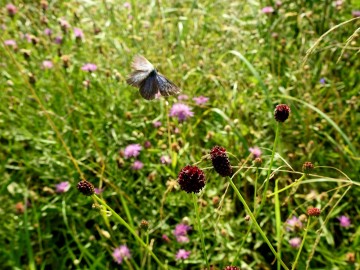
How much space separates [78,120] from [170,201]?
71 centimetres

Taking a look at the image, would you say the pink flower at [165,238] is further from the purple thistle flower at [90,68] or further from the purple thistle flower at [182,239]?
the purple thistle flower at [90,68]

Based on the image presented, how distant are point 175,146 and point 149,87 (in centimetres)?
65

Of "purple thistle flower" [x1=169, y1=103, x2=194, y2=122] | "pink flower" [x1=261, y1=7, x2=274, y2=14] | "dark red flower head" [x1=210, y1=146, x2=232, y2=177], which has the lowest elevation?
"purple thistle flower" [x1=169, y1=103, x2=194, y2=122]

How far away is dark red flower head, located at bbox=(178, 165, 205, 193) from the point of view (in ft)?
2.36

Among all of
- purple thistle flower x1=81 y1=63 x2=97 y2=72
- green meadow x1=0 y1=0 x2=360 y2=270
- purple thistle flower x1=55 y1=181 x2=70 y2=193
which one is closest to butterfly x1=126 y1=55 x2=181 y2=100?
green meadow x1=0 y1=0 x2=360 y2=270

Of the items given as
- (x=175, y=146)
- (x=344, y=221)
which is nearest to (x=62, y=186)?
(x=175, y=146)

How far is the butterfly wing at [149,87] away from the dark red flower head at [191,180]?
0.23 meters

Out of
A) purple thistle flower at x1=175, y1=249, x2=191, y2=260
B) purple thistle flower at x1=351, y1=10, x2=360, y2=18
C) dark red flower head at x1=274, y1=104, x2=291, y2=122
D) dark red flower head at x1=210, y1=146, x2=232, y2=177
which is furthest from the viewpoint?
purple thistle flower at x1=351, y1=10, x2=360, y2=18

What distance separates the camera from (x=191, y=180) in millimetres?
728

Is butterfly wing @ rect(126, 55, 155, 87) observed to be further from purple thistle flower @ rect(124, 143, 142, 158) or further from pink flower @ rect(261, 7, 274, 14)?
pink flower @ rect(261, 7, 274, 14)

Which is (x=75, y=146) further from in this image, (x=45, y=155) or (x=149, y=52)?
(x=149, y=52)

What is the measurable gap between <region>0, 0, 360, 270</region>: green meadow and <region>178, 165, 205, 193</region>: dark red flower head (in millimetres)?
609

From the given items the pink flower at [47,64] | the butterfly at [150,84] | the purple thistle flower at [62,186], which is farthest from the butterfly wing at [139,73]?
the pink flower at [47,64]

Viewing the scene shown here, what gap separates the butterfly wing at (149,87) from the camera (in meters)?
0.91
